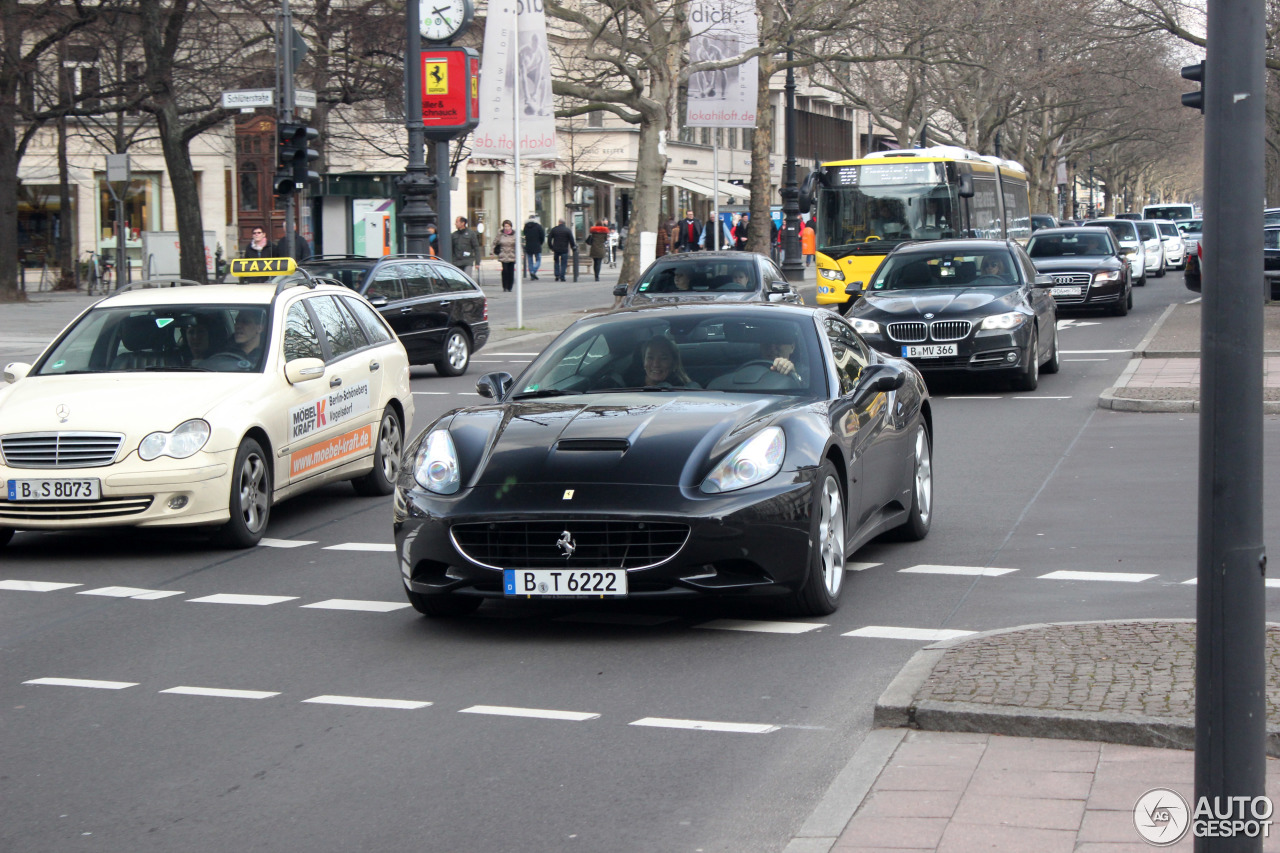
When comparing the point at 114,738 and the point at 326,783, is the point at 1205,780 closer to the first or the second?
the point at 326,783

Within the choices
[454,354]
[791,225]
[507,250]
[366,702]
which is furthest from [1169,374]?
[791,225]

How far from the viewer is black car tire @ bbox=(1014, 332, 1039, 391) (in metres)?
17.7

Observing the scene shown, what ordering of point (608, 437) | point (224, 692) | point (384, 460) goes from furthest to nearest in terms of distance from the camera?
point (384, 460)
point (608, 437)
point (224, 692)

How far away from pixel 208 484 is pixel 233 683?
9.79ft

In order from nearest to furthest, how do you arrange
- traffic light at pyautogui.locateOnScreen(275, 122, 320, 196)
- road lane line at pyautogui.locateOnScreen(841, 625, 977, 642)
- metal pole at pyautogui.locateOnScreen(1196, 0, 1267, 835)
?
1. metal pole at pyautogui.locateOnScreen(1196, 0, 1267, 835)
2. road lane line at pyautogui.locateOnScreen(841, 625, 977, 642)
3. traffic light at pyautogui.locateOnScreen(275, 122, 320, 196)

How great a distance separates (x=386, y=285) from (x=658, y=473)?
48.1 ft

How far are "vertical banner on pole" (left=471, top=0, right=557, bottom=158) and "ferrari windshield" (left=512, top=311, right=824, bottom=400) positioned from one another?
65.7 feet

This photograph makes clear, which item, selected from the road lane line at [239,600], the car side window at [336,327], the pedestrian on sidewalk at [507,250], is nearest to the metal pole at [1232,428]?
the road lane line at [239,600]

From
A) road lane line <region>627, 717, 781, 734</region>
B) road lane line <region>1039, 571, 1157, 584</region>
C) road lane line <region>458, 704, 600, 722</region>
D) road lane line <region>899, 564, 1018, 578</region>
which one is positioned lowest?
road lane line <region>458, 704, 600, 722</region>

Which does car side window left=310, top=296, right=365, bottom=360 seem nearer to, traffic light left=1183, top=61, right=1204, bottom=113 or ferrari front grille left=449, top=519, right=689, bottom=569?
ferrari front grille left=449, top=519, right=689, bottom=569

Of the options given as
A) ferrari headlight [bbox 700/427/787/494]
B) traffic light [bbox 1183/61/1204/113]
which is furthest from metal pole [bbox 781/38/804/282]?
traffic light [bbox 1183/61/1204/113]

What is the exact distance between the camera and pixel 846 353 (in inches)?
344

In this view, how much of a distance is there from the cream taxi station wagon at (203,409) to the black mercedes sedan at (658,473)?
6.49 ft

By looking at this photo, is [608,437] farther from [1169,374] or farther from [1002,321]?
[1169,374]
